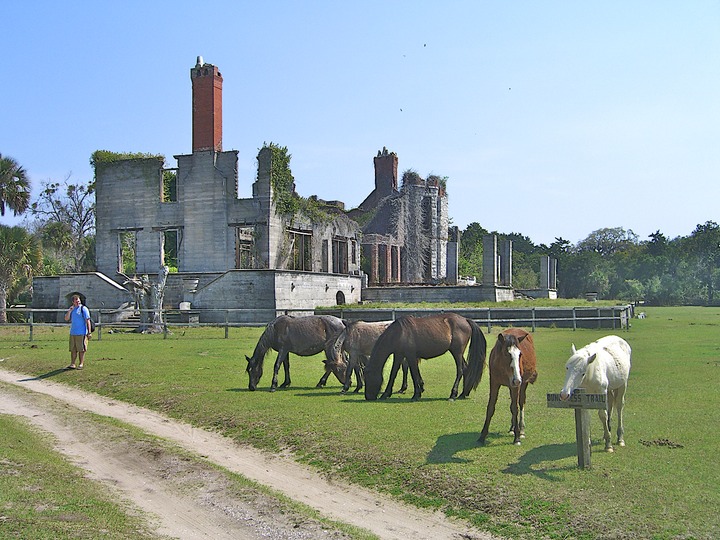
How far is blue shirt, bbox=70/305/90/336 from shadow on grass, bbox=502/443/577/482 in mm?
13063

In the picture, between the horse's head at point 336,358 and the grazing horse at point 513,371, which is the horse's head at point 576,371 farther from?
the horse's head at point 336,358

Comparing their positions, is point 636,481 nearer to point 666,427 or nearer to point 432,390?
point 666,427

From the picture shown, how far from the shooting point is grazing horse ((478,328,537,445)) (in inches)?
367

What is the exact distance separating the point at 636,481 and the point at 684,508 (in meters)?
0.77

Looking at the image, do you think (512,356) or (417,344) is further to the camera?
(417,344)

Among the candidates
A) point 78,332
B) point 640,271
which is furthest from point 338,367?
point 640,271

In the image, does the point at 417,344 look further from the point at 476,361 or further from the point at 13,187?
the point at 13,187

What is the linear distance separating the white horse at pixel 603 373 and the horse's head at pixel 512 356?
0.62m

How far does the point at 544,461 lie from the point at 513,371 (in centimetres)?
118

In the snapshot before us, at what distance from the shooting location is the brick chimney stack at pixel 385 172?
64938 millimetres

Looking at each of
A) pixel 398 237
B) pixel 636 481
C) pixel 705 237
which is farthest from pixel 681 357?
pixel 705 237

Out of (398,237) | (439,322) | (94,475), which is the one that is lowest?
(94,475)

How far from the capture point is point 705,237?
309ft

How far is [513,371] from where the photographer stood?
923cm
